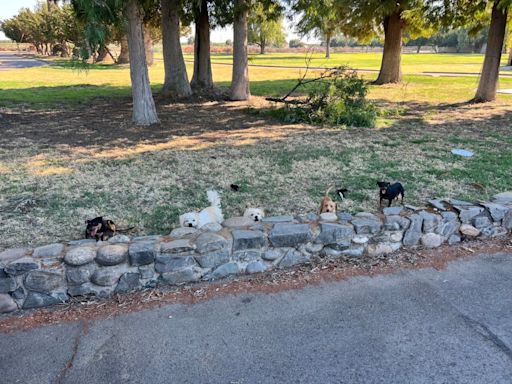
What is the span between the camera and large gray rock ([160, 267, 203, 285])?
A: 119 inches

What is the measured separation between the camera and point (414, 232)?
3.59 metres

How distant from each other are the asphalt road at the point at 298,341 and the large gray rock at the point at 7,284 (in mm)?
354

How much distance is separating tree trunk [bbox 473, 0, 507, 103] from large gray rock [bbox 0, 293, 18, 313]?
11330mm

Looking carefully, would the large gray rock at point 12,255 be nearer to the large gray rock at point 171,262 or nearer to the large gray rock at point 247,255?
the large gray rock at point 171,262

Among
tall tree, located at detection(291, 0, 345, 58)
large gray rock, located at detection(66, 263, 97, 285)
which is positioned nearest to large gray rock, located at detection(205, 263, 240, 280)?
large gray rock, located at detection(66, 263, 97, 285)

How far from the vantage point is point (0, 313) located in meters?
2.76

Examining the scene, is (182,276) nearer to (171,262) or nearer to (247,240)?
(171,262)

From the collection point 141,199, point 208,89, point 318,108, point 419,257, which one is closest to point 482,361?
point 419,257

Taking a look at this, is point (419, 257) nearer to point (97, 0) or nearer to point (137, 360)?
point (137, 360)

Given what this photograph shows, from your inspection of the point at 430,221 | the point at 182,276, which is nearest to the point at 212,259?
the point at 182,276

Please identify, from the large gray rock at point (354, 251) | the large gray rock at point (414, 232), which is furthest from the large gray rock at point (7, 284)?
the large gray rock at point (414, 232)

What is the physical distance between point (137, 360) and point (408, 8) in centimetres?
1521

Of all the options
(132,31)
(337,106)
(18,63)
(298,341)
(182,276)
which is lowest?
(298,341)

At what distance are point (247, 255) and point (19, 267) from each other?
164 cm
